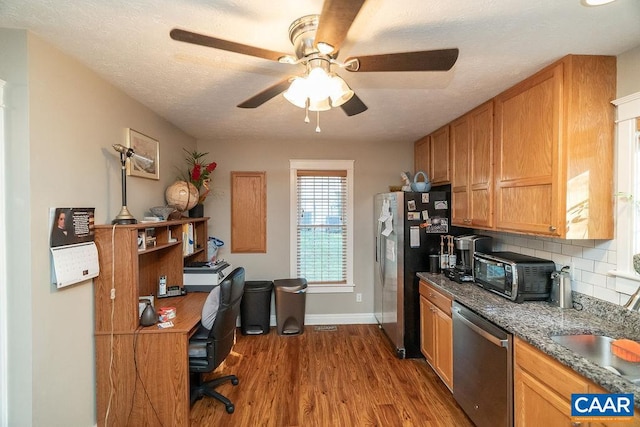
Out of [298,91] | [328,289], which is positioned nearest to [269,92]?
[298,91]

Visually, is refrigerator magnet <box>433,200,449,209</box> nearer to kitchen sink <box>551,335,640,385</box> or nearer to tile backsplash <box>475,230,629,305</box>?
tile backsplash <box>475,230,629,305</box>

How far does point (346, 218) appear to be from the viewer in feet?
12.4

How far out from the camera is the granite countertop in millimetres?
1176

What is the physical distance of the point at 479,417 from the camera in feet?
6.17

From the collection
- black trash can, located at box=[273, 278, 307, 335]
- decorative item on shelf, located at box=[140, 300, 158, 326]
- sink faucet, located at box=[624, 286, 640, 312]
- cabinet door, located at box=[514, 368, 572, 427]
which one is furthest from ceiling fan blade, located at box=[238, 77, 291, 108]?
black trash can, located at box=[273, 278, 307, 335]

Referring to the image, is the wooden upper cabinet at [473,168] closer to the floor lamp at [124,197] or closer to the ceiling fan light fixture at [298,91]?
the ceiling fan light fixture at [298,91]

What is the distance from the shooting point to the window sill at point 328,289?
3748mm

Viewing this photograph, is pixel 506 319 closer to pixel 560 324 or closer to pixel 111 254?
pixel 560 324

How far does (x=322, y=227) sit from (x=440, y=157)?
1.65m

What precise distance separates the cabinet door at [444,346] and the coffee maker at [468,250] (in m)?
0.37

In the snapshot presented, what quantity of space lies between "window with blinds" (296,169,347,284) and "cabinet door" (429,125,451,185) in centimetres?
110

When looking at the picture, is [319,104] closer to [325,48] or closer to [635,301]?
[325,48]

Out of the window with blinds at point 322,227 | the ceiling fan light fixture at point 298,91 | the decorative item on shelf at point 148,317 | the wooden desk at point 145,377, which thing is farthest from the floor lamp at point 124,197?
the window with blinds at point 322,227

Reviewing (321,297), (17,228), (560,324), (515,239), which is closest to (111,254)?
(17,228)
